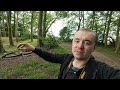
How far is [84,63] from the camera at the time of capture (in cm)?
100

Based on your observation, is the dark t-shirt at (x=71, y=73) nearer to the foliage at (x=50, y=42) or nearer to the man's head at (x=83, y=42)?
the man's head at (x=83, y=42)

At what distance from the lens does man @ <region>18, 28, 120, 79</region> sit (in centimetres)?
92

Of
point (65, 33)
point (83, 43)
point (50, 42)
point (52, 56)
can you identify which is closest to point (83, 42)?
point (83, 43)

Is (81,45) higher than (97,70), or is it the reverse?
(81,45)

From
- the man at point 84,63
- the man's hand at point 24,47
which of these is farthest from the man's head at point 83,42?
the man's hand at point 24,47

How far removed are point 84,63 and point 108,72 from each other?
0.14 meters

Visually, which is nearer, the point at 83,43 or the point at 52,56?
the point at 83,43

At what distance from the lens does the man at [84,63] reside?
3.01 feet

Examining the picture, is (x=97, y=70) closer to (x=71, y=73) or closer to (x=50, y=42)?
(x=71, y=73)

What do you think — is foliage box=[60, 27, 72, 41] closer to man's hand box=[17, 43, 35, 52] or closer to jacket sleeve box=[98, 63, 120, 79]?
man's hand box=[17, 43, 35, 52]
